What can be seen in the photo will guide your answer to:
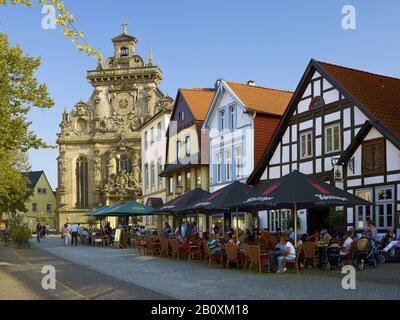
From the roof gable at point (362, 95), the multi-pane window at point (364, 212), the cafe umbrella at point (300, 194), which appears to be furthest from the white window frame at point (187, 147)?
the cafe umbrella at point (300, 194)

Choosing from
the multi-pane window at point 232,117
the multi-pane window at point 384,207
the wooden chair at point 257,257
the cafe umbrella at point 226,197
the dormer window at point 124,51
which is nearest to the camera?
the wooden chair at point 257,257

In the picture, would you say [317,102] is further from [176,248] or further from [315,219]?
[176,248]

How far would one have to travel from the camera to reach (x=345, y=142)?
24.9m

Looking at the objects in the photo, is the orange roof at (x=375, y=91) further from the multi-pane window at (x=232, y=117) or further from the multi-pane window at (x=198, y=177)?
the multi-pane window at (x=198, y=177)

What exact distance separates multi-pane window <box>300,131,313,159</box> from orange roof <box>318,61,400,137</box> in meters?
2.92

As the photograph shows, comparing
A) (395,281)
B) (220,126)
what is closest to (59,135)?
(220,126)

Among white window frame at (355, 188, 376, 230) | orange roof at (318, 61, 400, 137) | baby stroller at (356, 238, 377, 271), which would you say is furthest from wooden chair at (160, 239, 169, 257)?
orange roof at (318, 61, 400, 137)

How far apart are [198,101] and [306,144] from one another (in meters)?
14.9

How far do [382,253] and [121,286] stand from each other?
10.1 meters

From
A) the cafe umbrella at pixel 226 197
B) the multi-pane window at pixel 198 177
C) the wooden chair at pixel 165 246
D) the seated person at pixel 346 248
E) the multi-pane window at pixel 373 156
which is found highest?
the multi-pane window at pixel 373 156

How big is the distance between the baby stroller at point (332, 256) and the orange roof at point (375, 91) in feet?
20.1

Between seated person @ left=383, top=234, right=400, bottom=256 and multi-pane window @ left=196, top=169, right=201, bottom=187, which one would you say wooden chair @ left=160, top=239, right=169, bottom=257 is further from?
multi-pane window @ left=196, top=169, right=201, bottom=187

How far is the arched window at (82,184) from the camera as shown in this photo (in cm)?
7856

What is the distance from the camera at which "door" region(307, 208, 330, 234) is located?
26.9 meters
